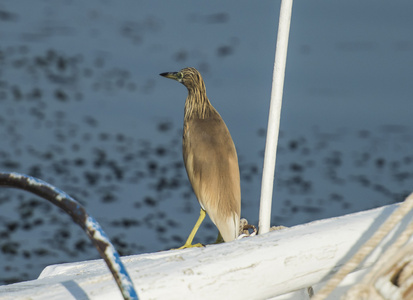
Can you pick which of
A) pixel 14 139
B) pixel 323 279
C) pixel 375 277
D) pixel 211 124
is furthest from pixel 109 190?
pixel 375 277

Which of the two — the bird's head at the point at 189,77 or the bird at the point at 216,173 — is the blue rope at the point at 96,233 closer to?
the bird at the point at 216,173

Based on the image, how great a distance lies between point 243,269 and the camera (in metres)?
1.56

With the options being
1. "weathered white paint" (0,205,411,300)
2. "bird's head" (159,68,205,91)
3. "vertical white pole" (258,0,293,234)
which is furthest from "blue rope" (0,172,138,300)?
"bird's head" (159,68,205,91)

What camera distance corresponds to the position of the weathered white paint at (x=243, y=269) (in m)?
1.48

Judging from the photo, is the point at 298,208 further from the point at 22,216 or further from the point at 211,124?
the point at 211,124

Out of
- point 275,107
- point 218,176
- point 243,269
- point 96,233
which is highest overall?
point 275,107

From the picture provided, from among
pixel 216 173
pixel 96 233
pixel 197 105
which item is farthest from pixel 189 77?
pixel 96 233

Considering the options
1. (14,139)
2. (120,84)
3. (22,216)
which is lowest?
(22,216)

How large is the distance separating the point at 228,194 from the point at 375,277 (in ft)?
7.56

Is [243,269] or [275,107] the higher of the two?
[275,107]

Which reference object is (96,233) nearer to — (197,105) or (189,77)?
(197,105)

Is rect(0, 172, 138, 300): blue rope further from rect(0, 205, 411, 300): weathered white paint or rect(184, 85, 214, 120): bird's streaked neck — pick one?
rect(184, 85, 214, 120): bird's streaked neck

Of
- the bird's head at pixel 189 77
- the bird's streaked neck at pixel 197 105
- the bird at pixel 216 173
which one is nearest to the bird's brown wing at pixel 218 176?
the bird at pixel 216 173

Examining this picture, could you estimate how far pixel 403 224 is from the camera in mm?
1594
